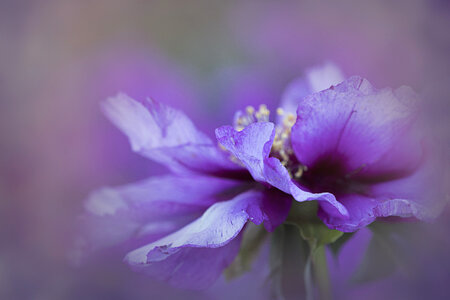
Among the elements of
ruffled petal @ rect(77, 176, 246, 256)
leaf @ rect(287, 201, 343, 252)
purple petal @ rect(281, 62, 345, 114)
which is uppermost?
purple petal @ rect(281, 62, 345, 114)

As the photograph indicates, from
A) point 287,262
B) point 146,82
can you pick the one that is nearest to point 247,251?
point 287,262

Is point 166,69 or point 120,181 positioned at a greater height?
point 166,69

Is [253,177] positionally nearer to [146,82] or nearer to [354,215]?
[354,215]

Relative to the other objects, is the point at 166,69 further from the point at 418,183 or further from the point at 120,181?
the point at 418,183

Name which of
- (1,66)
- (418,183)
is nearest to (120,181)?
(1,66)

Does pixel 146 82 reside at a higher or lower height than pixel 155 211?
higher

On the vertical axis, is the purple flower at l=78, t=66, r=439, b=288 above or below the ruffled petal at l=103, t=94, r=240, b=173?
below
